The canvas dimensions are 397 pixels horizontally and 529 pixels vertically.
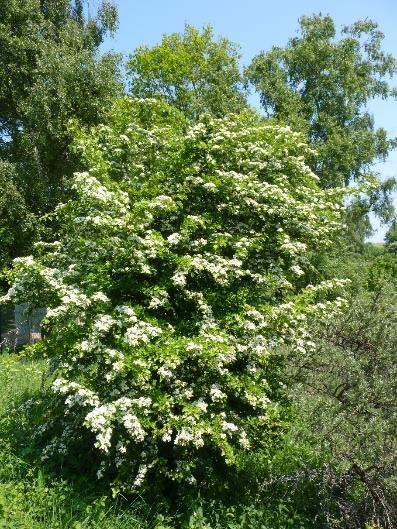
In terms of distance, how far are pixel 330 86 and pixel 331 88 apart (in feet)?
0.36

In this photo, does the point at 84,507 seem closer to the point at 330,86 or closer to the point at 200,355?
the point at 200,355

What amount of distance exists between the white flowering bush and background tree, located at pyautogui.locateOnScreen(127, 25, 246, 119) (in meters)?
18.1

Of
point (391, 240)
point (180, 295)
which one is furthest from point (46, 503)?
point (391, 240)

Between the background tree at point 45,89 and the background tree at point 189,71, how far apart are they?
5000 mm

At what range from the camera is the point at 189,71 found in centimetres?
2558

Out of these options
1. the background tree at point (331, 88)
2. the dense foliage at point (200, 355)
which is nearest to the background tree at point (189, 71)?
the background tree at point (331, 88)

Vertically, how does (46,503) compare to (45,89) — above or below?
below

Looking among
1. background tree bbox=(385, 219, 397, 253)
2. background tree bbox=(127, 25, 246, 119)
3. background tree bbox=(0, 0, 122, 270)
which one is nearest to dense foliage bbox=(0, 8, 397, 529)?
background tree bbox=(0, 0, 122, 270)

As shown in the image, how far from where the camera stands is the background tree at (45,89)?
18.7 meters

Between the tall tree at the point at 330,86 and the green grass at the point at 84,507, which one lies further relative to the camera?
the tall tree at the point at 330,86

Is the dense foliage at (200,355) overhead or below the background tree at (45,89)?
below

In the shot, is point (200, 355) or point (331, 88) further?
point (331, 88)

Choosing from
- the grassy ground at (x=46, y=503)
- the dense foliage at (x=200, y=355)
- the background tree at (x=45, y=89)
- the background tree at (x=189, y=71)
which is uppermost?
the background tree at (x=189, y=71)

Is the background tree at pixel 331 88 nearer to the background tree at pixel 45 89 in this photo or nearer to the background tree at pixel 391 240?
the background tree at pixel 45 89
